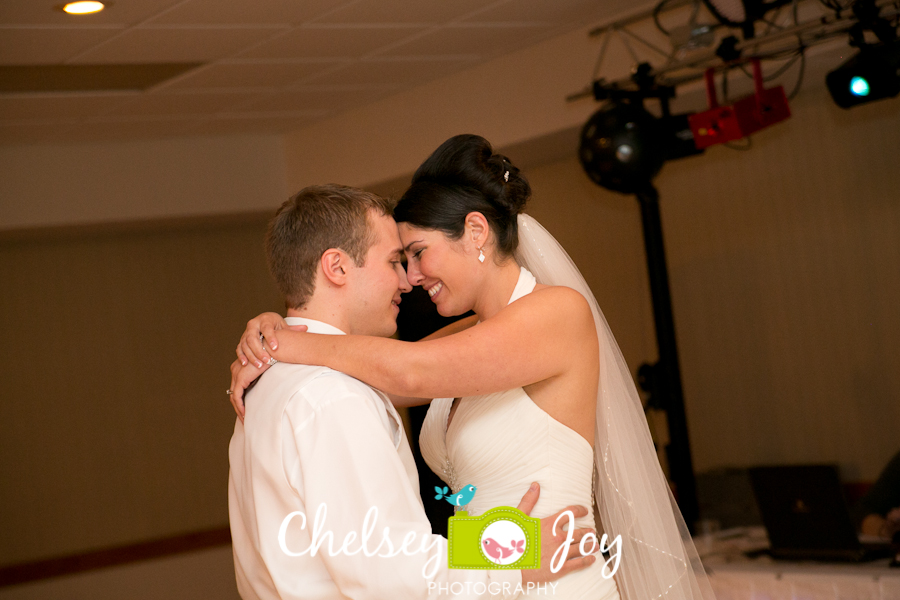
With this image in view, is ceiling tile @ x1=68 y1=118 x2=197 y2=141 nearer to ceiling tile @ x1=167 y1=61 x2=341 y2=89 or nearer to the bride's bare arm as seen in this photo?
ceiling tile @ x1=167 y1=61 x2=341 y2=89

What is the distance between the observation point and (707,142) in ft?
13.3

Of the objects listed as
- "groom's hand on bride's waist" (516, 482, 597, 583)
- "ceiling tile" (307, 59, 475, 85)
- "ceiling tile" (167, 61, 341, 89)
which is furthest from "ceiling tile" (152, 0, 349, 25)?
"groom's hand on bride's waist" (516, 482, 597, 583)

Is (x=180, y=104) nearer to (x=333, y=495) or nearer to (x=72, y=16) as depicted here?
(x=72, y=16)

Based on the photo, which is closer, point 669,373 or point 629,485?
point 629,485

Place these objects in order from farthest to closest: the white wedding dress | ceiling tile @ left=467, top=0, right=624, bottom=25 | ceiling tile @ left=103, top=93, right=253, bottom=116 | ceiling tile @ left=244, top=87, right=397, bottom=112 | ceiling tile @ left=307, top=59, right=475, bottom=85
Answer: ceiling tile @ left=244, top=87, right=397, bottom=112, ceiling tile @ left=103, top=93, right=253, bottom=116, ceiling tile @ left=307, top=59, right=475, bottom=85, ceiling tile @ left=467, top=0, right=624, bottom=25, the white wedding dress

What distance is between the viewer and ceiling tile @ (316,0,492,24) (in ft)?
13.3

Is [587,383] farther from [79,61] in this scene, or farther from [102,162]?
[102,162]

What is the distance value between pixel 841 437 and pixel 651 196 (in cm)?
181

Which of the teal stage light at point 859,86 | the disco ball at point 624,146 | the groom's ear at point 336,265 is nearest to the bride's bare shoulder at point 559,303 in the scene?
the groom's ear at point 336,265

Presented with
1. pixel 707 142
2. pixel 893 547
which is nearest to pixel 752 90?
pixel 707 142

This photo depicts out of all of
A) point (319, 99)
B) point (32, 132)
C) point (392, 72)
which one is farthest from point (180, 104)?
point (392, 72)

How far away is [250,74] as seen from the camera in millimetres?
4984

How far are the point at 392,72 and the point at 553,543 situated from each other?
406cm

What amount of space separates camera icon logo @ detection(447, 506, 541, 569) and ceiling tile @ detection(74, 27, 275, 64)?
313cm
